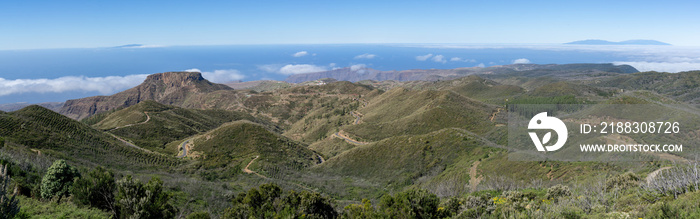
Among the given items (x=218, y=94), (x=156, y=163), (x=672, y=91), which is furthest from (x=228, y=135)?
(x=672, y=91)

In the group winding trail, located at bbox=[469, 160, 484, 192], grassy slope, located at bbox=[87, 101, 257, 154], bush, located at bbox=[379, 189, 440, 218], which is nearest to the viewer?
bush, located at bbox=[379, 189, 440, 218]

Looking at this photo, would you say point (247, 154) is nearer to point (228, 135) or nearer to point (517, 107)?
point (228, 135)

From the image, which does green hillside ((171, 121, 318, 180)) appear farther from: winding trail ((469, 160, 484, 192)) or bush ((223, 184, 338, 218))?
winding trail ((469, 160, 484, 192))

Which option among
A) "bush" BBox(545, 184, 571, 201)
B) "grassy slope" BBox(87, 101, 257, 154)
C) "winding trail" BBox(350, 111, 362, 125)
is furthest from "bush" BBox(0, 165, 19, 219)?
"winding trail" BBox(350, 111, 362, 125)

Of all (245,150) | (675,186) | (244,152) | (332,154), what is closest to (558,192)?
(675,186)

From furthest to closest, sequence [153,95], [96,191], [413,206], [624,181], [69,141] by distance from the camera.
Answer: [153,95] → [69,141] → [624,181] → [413,206] → [96,191]

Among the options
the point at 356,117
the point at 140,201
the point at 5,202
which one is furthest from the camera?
the point at 356,117

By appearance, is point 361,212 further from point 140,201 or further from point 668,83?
point 668,83

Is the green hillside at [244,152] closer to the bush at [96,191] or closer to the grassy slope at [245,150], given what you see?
the grassy slope at [245,150]
